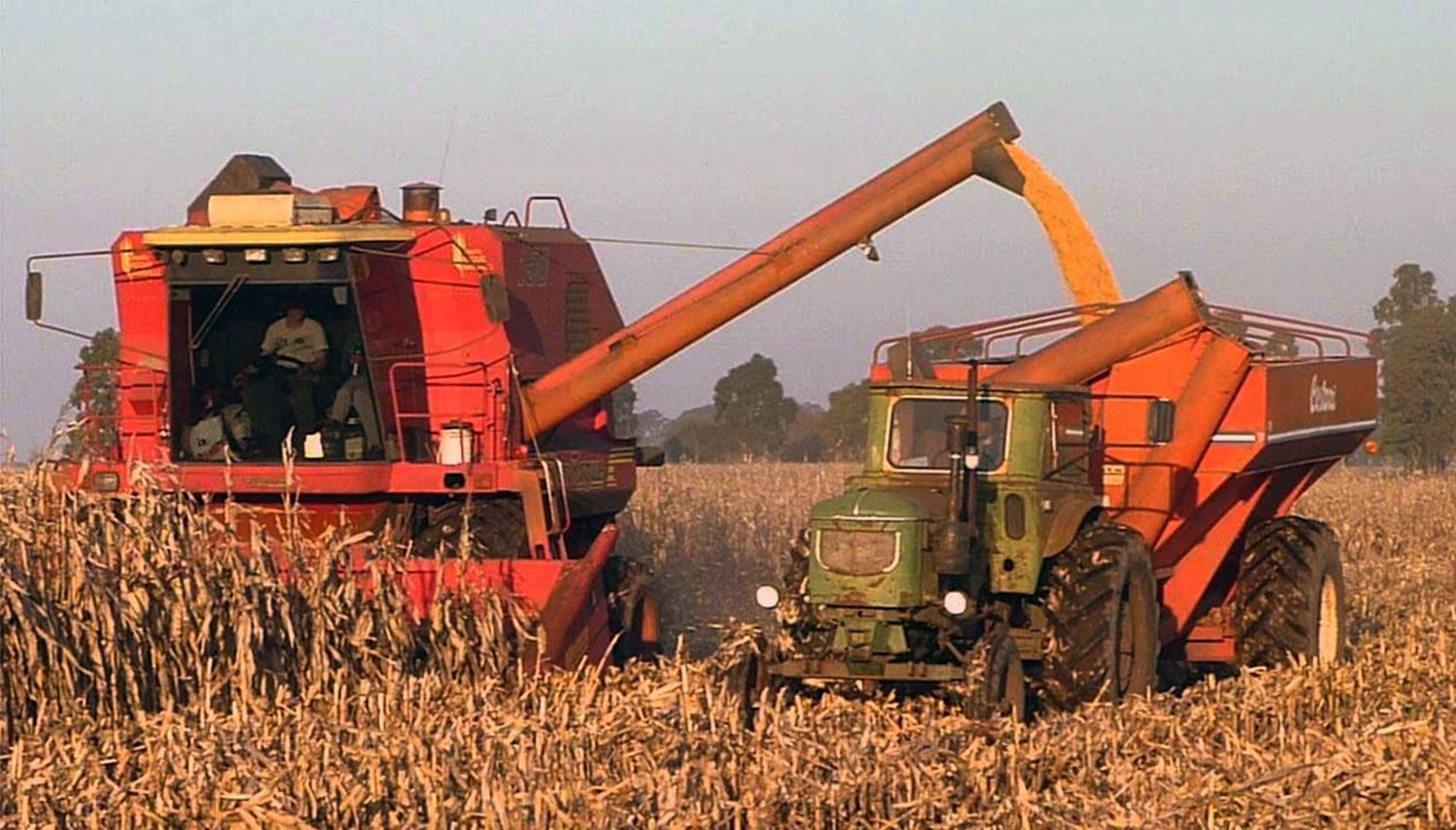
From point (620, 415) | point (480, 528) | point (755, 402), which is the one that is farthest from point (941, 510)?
point (755, 402)

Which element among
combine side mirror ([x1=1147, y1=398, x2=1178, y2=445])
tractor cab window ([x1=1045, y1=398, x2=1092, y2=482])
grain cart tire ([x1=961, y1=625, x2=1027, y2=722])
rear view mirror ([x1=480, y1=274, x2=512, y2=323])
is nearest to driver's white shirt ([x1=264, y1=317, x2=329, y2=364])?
rear view mirror ([x1=480, y1=274, x2=512, y2=323])

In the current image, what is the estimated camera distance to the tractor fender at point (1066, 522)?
10.2 meters

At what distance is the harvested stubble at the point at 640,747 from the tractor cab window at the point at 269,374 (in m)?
2.10

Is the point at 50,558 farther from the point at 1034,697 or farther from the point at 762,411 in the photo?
the point at 762,411

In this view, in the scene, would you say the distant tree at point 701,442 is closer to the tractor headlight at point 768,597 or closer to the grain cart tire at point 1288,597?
the grain cart tire at point 1288,597

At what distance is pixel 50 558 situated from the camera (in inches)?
387

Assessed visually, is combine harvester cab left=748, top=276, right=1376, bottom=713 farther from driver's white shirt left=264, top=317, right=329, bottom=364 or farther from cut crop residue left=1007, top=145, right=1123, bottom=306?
driver's white shirt left=264, top=317, right=329, bottom=364

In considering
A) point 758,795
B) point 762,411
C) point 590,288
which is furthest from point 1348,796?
point 762,411

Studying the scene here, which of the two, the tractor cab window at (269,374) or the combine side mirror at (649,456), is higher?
the tractor cab window at (269,374)

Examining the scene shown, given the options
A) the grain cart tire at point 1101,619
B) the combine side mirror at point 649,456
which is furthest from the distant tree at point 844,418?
the grain cart tire at point 1101,619

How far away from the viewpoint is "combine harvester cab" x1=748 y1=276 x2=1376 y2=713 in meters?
9.80

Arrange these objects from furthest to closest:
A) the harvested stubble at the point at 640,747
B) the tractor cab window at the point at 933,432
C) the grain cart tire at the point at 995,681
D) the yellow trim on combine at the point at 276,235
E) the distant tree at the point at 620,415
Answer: the distant tree at the point at 620,415, the yellow trim on combine at the point at 276,235, the tractor cab window at the point at 933,432, the grain cart tire at the point at 995,681, the harvested stubble at the point at 640,747

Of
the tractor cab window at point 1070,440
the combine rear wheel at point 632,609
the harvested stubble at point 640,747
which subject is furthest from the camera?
the combine rear wheel at point 632,609

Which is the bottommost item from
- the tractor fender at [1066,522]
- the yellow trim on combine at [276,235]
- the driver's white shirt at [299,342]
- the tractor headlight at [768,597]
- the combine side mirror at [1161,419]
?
the tractor headlight at [768,597]
